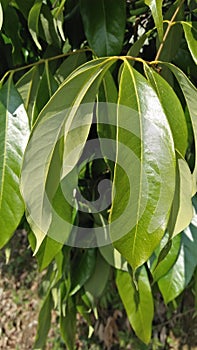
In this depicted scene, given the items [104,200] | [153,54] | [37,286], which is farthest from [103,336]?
[153,54]

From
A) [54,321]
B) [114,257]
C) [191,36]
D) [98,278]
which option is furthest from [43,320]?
[54,321]

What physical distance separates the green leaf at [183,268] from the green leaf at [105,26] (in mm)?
309

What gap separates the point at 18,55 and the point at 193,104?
40 cm

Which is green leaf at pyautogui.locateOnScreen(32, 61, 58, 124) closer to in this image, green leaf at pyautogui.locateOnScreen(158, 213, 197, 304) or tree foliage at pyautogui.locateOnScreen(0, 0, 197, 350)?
tree foliage at pyautogui.locateOnScreen(0, 0, 197, 350)

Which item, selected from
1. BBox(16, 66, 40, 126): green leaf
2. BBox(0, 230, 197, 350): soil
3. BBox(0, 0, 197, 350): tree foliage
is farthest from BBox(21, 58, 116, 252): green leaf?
BBox(0, 230, 197, 350): soil

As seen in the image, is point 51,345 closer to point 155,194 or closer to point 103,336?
point 103,336

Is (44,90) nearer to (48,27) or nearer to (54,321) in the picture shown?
(48,27)

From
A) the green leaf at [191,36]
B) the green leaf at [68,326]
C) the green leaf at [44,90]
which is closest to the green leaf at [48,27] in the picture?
the green leaf at [44,90]

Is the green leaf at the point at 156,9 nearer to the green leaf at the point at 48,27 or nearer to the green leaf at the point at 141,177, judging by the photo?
the green leaf at the point at 141,177

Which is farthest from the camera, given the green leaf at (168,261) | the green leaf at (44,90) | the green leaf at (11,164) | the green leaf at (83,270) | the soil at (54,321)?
the soil at (54,321)

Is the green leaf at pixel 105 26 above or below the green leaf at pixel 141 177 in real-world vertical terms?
above

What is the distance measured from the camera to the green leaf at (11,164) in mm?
620

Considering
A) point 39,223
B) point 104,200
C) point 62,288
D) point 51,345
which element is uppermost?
point 39,223

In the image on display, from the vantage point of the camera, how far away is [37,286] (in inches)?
108
